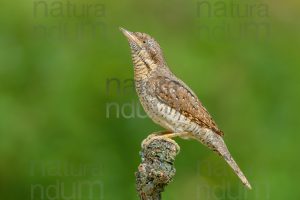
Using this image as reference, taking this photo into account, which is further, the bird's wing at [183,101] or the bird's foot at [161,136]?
the bird's wing at [183,101]

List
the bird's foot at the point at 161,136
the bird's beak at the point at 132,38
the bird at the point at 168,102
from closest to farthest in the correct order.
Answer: the bird's foot at the point at 161,136 < the bird's beak at the point at 132,38 < the bird at the point at 168,102

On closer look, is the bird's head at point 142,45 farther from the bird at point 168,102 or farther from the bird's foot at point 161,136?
the bird's foot at point 161,136

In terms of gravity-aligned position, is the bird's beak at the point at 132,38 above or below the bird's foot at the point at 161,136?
above

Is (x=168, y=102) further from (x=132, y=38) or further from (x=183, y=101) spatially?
(x=132, y=38)

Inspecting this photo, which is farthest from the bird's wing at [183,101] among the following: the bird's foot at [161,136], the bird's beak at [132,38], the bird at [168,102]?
the bird's beak at [132,38]

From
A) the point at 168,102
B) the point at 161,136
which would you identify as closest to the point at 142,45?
the point at 168,102

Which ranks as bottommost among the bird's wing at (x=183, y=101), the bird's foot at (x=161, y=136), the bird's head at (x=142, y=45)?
the bird's foot at (x=161, y=136)

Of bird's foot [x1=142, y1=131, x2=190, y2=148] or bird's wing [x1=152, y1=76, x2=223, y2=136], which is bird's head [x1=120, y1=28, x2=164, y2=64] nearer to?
bird's wing [x1=152, y1=76, x2=223, y2=136]

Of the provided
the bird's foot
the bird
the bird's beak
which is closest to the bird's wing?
the bird

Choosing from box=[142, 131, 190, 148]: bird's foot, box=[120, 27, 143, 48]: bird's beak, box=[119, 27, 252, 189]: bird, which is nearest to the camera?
box=[142, 131, 190, 148]: bird's foot
